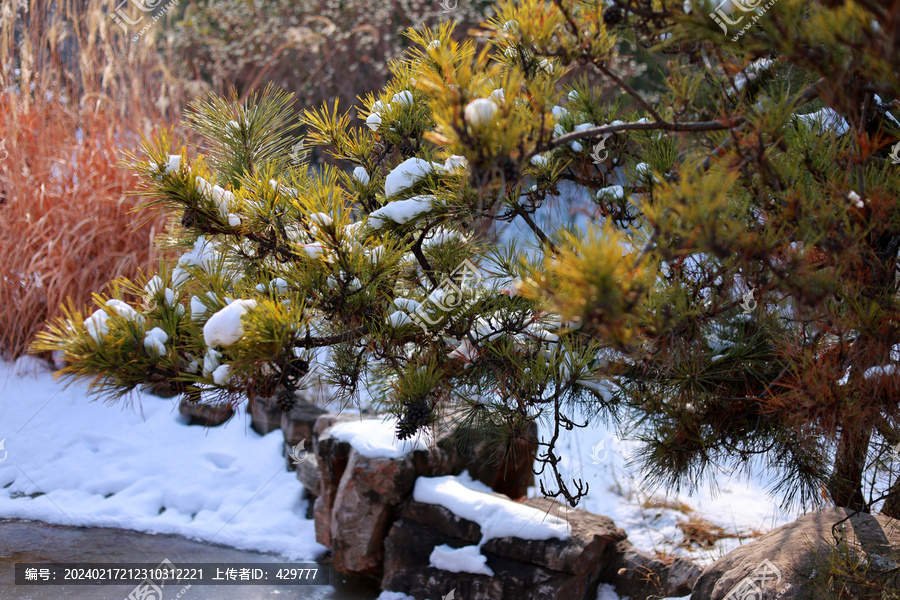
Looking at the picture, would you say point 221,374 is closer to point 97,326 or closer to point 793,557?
point 97,326

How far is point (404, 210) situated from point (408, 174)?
0.31ft

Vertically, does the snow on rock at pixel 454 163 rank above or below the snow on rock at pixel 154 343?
above

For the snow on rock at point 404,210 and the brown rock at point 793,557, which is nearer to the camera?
the snow on rock at point 404,210

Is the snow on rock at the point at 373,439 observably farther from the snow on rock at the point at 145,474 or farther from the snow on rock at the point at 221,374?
the snow on rock at the point at 221,374

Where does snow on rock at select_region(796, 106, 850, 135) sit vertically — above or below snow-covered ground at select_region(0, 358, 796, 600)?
above

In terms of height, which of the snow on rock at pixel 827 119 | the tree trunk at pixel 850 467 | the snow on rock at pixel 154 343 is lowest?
the tree trunk at pixel 850 467

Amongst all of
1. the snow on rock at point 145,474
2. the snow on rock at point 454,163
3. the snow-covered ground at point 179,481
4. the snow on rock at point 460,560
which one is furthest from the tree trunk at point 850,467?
the snow on rock at point 145,474

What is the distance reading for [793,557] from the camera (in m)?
1.36

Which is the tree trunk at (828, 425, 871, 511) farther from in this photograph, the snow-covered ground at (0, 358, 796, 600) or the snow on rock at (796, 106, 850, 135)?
the snow-covered ground at (0, 358, 796, 600)

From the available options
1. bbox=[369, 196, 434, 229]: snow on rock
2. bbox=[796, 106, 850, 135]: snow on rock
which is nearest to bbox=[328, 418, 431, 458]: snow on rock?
bbox=[369, 196, 434, 229]: snow on rock

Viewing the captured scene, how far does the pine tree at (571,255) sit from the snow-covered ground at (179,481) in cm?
110

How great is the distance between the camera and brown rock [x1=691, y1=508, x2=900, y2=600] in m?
1.27

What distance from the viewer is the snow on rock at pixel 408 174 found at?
42.6 inches

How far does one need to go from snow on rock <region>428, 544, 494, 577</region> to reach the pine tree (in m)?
0.72
